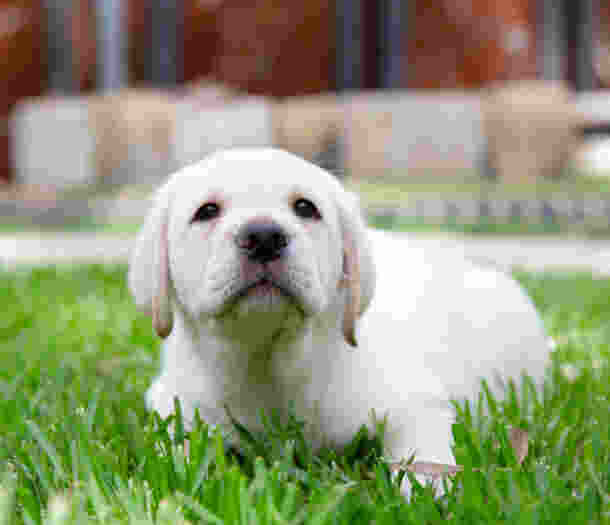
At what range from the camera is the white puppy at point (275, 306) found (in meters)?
1.97

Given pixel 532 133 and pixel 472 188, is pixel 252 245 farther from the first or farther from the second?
pixel 532 133

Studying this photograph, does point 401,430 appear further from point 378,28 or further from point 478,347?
point 378,28

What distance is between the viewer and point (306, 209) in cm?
211

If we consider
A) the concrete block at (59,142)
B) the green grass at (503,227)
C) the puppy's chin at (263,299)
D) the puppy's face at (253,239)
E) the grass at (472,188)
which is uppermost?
the puppy's face at (253,239)

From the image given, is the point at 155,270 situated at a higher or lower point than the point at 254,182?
lower

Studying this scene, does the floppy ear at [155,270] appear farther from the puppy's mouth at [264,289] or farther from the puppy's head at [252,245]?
the puppy's mouth at [264,289]

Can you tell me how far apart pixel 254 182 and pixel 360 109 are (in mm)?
7652

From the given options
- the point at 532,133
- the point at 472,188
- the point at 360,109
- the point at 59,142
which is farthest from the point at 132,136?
the point at 532,133

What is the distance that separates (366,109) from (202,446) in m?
7.91

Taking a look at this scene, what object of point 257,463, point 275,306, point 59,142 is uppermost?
point 275,306

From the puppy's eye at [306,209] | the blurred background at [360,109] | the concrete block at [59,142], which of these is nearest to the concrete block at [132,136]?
the blurred background at [360,109]

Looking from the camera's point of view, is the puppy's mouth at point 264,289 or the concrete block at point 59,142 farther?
the concrete block at point 59,142

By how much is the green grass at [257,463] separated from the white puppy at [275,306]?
77 mm

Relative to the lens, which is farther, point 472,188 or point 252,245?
point 472,188
